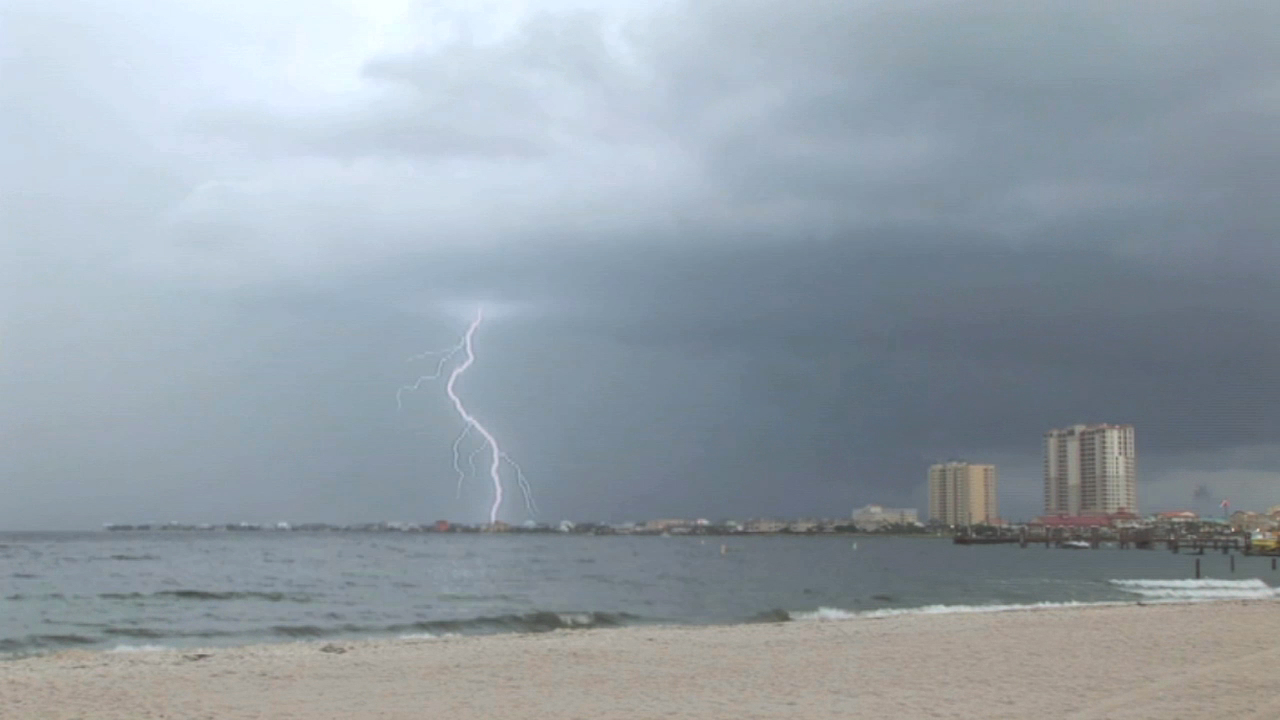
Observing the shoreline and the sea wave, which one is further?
the sea wave

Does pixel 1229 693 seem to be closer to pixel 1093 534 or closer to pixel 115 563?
pixel 115 563

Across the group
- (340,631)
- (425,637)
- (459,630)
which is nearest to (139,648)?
(340,631)

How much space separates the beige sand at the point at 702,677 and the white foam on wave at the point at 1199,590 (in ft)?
65.3

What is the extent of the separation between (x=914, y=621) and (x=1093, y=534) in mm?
132628

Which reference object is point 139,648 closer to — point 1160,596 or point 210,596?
point 210,596

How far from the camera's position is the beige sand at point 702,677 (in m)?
13.7

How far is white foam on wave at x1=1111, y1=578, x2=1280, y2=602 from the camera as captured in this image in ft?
143

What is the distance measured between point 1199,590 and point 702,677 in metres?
40.0

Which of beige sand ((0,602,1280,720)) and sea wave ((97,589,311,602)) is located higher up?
beige sand ((0,602,1280,720))

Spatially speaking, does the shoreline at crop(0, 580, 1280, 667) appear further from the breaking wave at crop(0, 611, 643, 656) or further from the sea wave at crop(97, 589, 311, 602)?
the sea wave at crop(97, 589, 311, 602)

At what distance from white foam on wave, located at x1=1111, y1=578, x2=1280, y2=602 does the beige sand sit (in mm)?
19910

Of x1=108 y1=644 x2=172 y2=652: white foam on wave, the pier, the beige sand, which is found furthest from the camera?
the pier

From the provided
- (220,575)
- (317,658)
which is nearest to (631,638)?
(317,658)

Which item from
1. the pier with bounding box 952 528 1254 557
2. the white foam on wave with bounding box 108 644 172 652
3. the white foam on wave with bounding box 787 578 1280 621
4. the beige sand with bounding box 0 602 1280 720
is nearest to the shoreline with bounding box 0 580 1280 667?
the white foam on wave with bounding box 108 644 172 652
